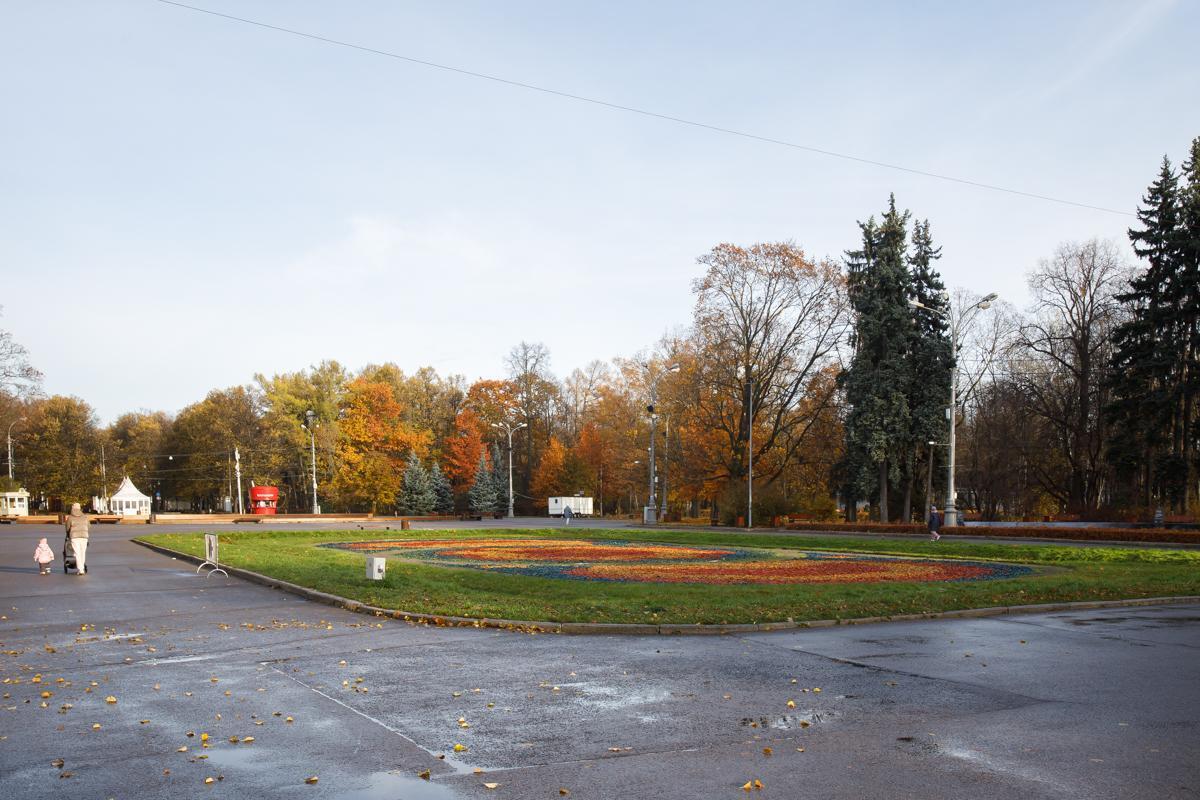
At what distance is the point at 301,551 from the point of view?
30719mm

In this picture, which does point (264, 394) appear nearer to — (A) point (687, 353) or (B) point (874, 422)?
(A) point (687, 353)

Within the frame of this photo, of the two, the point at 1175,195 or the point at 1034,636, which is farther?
the point at 1175,195

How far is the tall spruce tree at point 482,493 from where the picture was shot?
3369 inches

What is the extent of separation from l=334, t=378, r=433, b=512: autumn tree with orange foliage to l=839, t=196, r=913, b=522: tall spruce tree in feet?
151

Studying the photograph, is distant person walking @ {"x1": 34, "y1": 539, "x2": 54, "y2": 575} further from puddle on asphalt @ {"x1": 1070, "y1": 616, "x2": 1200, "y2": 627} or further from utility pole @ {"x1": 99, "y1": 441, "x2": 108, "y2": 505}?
utility pole @ {"x1": 99, "y1": 441, "x2": 108, "y2": 505}

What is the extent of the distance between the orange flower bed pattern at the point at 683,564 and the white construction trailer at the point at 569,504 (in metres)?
44.2

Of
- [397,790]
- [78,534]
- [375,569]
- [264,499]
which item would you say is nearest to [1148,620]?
[397,790]

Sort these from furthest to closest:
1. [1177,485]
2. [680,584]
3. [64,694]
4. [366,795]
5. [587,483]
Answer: [587,483]
[1177,485]
[680,584]
[64,694]
[366,795]

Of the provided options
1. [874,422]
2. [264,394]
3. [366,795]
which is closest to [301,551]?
[366,795]

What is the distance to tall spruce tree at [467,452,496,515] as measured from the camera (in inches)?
3369

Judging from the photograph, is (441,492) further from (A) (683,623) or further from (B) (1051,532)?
(A) (683,623)

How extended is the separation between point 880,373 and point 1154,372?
49.1 feet

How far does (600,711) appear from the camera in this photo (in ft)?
27.1

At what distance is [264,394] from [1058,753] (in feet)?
311
